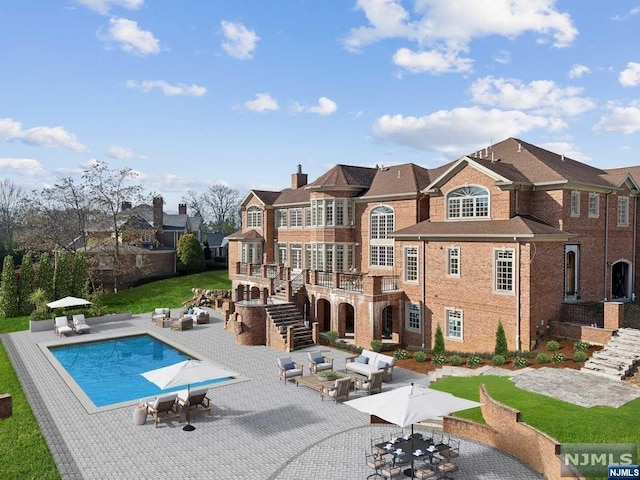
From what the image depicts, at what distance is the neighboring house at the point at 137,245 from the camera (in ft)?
151

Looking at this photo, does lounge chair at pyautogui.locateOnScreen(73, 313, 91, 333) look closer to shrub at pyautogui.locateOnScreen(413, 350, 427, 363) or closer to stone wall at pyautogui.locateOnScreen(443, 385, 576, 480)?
shrub at pyautogui.locateOnScreen(413, 350, 427, 363)

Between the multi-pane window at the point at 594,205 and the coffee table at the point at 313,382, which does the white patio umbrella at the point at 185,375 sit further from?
the multi-pane window at the point at 594,205

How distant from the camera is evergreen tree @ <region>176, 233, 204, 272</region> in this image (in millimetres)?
53844

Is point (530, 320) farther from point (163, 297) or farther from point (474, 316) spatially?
point (163, 297)

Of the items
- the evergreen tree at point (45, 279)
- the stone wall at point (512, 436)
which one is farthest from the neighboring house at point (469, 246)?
the evergreen tree at point (45, 279)

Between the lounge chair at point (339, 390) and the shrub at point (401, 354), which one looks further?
the shrub at point (401, 354)

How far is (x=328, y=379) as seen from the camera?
18.8m

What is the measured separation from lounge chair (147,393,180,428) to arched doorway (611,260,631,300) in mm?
25111

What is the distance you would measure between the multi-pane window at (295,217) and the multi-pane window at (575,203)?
1924cm

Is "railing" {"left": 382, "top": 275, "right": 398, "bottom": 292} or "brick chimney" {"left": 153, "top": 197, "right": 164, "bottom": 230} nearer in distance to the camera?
"railing" {"left": 382, "top": 275, "right": 398, "bottom": 292}

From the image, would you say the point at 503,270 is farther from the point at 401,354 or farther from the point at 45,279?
the point at 45,279

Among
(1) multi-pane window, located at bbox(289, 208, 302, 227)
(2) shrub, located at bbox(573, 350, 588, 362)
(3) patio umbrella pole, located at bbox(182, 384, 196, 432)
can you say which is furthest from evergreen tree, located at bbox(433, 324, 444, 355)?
(1) multi-pane window, located at bbox(289, 208, 302, 227)

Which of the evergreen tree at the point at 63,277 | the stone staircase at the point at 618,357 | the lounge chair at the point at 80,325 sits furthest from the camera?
the evergreen tree at the point at 63,277

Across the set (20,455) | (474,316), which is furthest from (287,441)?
(474,316)
